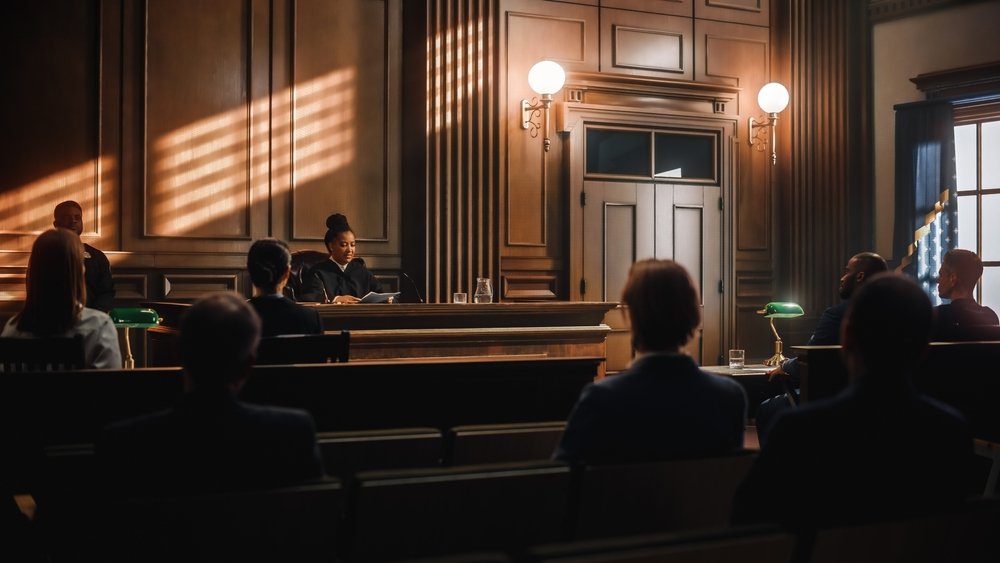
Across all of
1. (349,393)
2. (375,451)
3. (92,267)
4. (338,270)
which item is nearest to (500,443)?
(375,451)

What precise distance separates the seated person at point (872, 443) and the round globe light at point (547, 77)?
5.00 meters

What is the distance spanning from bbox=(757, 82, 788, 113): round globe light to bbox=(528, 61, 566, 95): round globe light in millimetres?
1769

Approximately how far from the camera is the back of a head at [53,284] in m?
2.73

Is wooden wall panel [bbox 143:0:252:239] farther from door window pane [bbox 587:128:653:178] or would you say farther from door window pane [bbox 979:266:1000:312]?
door window pane [bbox 979:266:1000:312]

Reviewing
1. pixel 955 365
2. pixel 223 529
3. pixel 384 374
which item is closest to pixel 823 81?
pixel 955 365

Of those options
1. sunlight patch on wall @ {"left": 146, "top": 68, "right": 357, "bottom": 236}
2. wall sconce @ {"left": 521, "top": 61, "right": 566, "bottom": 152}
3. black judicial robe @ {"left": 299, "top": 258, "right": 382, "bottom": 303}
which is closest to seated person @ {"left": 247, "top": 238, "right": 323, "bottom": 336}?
black judicial robe @ {"left": 299, "top": 258, "right": 382, "bottom": 303}

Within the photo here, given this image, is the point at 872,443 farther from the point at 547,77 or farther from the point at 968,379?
the point at 547,77

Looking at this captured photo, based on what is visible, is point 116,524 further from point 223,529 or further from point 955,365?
point 955,365

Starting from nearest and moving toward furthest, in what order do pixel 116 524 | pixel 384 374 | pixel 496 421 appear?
pixel 116 524 → pixel 384 374 → pixel 496 421

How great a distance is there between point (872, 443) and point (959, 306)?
268 centimetres

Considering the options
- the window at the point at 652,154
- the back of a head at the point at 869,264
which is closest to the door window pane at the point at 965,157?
the window at the point at 652,154

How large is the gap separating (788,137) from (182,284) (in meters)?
4.93

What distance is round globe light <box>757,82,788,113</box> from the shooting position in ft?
23.0

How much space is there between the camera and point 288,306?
3102 millimetres
